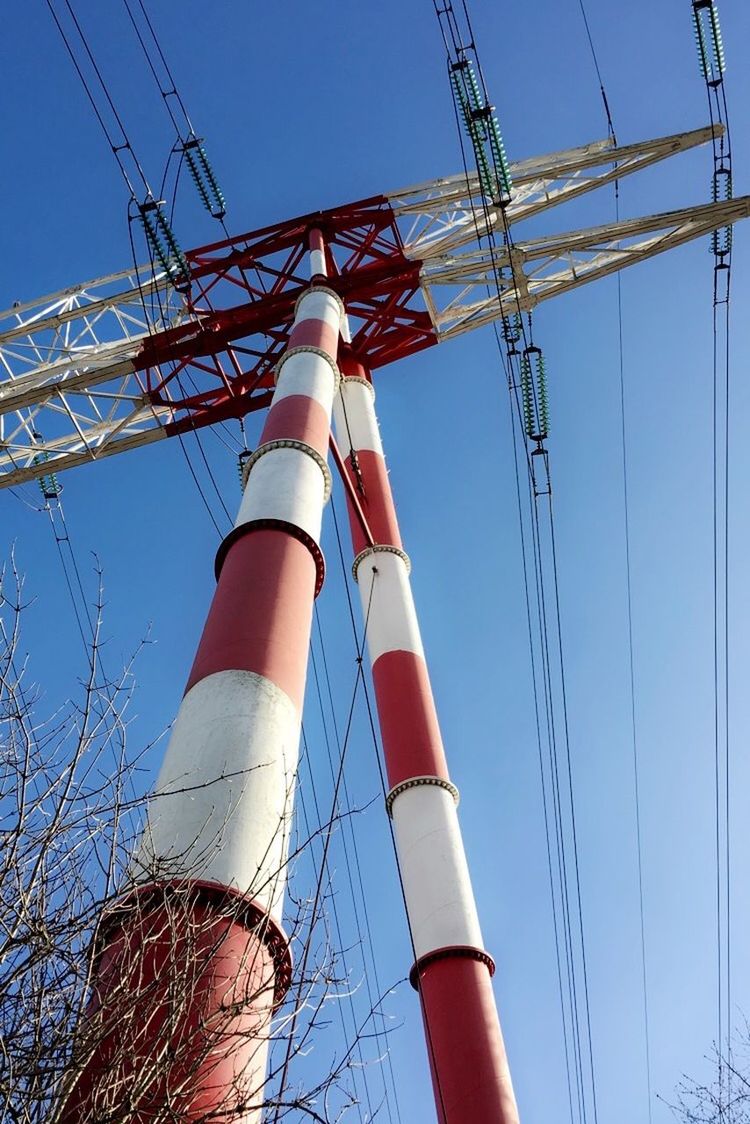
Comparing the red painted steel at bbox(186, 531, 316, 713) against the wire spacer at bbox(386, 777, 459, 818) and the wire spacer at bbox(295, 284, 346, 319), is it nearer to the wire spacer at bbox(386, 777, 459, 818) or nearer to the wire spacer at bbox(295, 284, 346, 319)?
the wire spacer at bbox(386, 777, 459, 818)

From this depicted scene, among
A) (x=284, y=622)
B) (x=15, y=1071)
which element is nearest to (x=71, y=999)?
(x=15, y=1071)

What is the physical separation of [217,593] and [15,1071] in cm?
440

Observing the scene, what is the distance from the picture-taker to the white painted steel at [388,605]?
1311 cm

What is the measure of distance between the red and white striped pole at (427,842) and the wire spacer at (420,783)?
13 millimetres

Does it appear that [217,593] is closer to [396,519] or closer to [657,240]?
[396,519]

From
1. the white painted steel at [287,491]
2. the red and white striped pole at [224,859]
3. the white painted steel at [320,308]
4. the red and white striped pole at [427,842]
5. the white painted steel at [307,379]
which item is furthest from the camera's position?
the white painted steel at [320,308]

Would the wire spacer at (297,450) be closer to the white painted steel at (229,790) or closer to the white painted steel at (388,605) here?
the white painted steel at (388,605)

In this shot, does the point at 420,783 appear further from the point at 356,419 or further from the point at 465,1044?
the point at 356,419

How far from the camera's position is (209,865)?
5.30 m

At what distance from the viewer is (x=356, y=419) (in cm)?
1639

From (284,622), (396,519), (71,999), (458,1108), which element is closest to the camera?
(71,999)

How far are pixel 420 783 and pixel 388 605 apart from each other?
2.98m

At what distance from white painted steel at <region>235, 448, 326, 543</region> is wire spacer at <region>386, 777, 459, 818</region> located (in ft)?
12.8

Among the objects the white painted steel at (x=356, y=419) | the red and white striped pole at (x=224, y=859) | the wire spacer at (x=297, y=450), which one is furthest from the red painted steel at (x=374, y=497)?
the red and white striped pole at (x=224, y=859)
